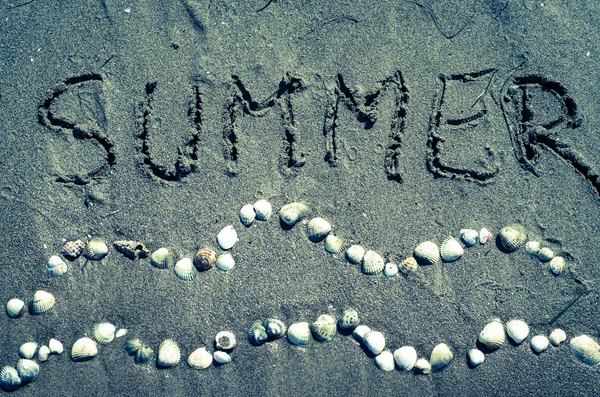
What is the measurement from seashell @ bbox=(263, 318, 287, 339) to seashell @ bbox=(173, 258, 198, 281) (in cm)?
49

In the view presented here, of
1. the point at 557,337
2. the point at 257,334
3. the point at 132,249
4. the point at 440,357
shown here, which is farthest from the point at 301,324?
the point at 557,337

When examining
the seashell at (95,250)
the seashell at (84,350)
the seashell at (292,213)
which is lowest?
the seashell at (84,350)

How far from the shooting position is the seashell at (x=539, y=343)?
2229 millimetres

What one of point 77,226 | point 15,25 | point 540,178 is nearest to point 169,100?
point 77,226

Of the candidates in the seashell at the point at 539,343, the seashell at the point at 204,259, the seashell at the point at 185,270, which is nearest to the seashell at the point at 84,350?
the seashell at the point at 185,270

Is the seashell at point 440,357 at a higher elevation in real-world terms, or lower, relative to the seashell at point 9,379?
higher

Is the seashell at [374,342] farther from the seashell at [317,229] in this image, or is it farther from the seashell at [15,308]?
the seashell at [15,308]

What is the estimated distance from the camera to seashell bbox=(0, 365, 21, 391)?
7.26 ft

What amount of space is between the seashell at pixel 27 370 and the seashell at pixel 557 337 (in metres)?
2.88

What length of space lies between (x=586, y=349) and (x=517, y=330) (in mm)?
402

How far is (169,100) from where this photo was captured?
235 cm

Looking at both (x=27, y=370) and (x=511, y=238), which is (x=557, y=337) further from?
(x=27, y=370)

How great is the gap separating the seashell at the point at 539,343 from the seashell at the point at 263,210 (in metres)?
1.64

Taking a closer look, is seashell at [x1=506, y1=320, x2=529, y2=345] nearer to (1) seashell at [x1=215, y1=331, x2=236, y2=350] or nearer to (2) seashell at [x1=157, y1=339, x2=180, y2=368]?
(1) seashell at [x1=215, y1=331, x2=236, y2=350]
